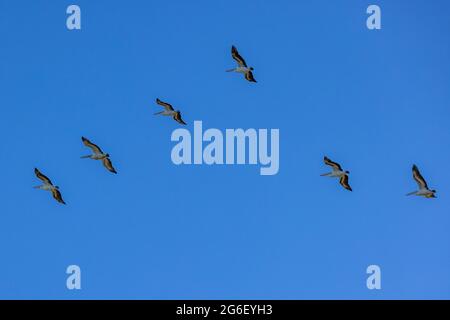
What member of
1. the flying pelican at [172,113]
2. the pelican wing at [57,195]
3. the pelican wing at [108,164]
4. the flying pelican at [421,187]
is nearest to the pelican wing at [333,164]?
the flying pelican at [421,187]

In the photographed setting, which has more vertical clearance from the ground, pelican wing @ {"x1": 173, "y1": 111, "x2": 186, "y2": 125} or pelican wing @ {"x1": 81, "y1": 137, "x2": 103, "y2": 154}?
pelican wing @ {"x1": 173, "y1": 111, "x2": 186, "y2": 125}

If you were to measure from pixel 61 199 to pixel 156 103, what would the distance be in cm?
81

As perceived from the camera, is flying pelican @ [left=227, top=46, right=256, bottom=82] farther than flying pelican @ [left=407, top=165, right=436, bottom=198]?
Yes

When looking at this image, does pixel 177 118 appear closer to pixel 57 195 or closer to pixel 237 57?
pixel 237 57

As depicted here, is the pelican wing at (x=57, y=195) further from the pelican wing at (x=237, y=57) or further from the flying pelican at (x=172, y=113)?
the pelican wing at (x=237, y=57)

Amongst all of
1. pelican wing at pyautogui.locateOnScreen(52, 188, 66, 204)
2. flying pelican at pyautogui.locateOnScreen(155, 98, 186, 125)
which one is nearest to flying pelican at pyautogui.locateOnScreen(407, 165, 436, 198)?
flying pelican at pyautogui.locateOnScreen(155, 98, 186, 125)

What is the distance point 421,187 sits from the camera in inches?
216

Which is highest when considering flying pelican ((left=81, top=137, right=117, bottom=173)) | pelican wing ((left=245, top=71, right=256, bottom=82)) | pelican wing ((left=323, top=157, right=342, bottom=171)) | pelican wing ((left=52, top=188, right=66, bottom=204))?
pelican wing ((left=245, top=71, right=256, bottom=82))

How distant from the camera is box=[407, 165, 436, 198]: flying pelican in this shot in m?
5.47

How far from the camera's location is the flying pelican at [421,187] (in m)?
5.47

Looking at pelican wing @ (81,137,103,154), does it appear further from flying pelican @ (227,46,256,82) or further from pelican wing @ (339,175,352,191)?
pelican wing @ (339,175,352,191)

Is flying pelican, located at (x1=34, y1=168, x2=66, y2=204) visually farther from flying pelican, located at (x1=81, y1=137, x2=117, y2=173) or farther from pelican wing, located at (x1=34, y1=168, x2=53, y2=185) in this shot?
flying pelican, located at (x1=81, y1=137, x2=117, y2=173)
